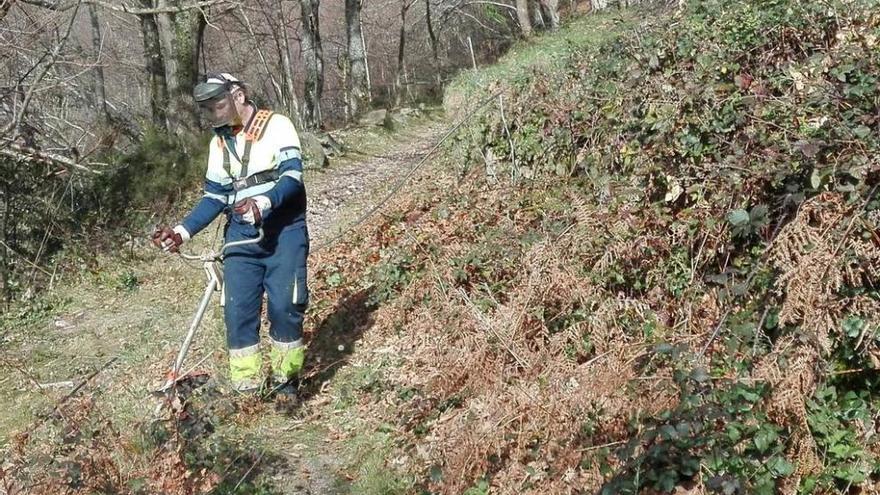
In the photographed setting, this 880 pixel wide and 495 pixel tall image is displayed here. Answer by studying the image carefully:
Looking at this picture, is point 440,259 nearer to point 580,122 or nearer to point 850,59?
point 580,122

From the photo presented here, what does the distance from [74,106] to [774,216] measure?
1680 cm

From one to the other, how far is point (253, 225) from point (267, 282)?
51 centimetres

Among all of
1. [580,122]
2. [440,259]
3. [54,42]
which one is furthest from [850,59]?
[54,42]

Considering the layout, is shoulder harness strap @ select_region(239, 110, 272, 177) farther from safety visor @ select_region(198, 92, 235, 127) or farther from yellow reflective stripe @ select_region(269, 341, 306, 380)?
yellow reflective stripe @ select_region(269, 341, 306, 380)

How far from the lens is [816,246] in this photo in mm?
4633

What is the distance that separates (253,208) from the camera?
559 cm

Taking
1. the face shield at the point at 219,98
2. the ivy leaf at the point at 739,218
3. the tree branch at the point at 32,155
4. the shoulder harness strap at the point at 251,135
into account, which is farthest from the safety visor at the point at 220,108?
the tree branch at the point at 32,155

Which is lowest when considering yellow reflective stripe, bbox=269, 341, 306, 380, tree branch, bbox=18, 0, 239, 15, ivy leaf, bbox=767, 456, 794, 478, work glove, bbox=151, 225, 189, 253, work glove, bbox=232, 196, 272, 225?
ivy leaf, bbox=767, 456, 794, 478

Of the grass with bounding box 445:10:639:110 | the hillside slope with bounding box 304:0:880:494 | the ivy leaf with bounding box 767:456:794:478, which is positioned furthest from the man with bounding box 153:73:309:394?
the grass with bounding box 445:10:639:110

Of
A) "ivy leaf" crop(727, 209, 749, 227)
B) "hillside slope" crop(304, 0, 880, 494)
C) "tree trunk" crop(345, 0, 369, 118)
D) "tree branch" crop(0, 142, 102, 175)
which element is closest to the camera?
"hillside slope" crop(304, 0, 880, 494)

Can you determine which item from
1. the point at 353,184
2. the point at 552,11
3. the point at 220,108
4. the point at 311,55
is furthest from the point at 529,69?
the point at 311,55

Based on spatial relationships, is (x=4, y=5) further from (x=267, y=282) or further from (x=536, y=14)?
(x=536, y=14)

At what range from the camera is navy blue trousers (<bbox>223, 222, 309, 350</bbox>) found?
240 inches

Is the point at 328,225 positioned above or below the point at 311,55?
below
